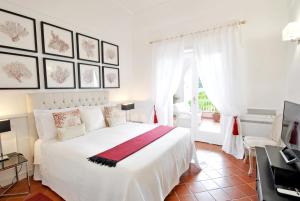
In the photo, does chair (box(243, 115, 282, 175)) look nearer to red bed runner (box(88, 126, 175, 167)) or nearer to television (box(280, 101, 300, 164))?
television (box(280, 101, 300, 164))

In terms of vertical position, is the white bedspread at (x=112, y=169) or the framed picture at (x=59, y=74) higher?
the framed picture at (x=59, y=74)

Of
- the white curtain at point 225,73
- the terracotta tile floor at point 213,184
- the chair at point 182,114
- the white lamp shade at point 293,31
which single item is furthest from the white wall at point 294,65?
the chair at point 182,114

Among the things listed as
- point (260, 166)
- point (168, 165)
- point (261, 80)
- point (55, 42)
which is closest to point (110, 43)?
point (55, 42)

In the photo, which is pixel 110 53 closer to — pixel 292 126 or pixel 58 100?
pixel 58 100

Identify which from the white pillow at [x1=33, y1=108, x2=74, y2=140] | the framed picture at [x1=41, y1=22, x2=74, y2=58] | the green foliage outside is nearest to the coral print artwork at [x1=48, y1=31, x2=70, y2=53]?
the framed picture at [x1=41, y1=22, x2=74, y2=58]

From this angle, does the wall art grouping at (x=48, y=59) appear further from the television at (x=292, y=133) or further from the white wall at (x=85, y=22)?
the television at (x=292, y=133)

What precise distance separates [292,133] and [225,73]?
1.86 meters

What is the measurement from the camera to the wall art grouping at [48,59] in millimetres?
2111

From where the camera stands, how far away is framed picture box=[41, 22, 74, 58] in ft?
8.16

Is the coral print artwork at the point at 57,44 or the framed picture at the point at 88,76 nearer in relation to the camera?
the coral print artwork at the point at 57,44

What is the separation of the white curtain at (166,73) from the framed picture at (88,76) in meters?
1.46

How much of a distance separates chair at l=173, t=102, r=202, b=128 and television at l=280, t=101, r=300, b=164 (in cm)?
227

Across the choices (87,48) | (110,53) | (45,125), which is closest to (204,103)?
(110,53)

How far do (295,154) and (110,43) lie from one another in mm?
3678
